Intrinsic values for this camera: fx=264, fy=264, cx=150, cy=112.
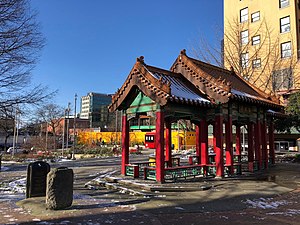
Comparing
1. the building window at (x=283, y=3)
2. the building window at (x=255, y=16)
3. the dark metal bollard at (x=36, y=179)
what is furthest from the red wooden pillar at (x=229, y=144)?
the building window at (x=255, y=16)

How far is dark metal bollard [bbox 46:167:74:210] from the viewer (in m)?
7.41

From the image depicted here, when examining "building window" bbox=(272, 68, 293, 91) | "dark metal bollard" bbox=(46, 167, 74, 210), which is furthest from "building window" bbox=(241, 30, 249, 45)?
"dark metal bollard" bbox=(46, 167, 74, 210)

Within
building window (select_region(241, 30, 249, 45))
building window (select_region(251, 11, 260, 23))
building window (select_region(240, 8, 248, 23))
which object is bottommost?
building window (select_region(241, 30, 249, 45))

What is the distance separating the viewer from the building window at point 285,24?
33.9 metres

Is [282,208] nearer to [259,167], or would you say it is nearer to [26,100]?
[259,167]

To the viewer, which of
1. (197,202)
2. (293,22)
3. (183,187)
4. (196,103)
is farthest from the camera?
(293,22)

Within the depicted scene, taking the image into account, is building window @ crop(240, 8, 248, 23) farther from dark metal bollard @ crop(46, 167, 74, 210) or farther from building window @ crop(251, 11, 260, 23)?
dark metal bollard @ crop(46, 167, 74, 210)

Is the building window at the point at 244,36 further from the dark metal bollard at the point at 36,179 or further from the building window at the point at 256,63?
the dark metal bollard at the point at 36,179

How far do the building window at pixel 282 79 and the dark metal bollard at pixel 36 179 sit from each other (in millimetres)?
26898

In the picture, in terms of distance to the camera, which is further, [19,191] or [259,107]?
[259,107]

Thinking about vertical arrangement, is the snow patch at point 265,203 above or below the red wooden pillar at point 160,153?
below

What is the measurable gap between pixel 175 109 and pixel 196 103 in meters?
0.98

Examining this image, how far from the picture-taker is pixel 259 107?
16031 mm

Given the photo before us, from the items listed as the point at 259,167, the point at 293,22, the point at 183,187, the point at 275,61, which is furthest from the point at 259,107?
the point at 293,22
